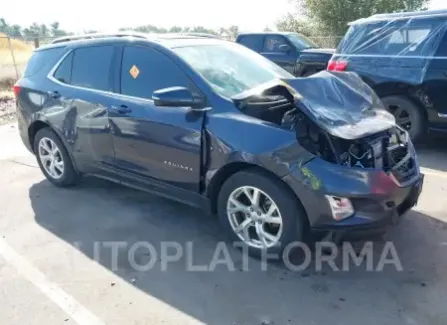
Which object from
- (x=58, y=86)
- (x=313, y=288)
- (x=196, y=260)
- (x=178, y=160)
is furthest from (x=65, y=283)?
(x=58, y=86)

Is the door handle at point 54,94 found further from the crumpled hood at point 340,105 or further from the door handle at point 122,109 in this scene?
the crumpled hood at point 340,105

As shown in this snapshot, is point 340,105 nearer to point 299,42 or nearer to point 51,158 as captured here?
point 51,158

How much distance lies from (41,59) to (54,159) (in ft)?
3.72

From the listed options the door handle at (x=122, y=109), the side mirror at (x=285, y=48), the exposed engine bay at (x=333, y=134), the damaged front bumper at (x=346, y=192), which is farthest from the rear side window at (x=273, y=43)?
the damaged front bumper at (x=346, y=192)

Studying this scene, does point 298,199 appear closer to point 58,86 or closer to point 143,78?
point 143,78

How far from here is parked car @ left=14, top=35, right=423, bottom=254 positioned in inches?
126

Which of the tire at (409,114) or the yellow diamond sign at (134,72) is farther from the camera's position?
the tire at (409,114)

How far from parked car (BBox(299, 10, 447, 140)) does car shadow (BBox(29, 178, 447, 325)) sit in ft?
7.82

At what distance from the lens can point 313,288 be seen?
3232 mm

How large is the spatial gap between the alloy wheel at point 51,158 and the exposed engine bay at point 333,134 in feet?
8.32

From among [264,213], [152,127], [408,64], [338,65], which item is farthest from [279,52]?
[264,213]

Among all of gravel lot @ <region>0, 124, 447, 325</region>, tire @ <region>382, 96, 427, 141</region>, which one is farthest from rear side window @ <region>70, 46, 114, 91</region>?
tire @ <region>382, 96, 427, 141</region>

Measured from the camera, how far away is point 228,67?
410 centimetres

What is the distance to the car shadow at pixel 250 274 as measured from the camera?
2.98m
